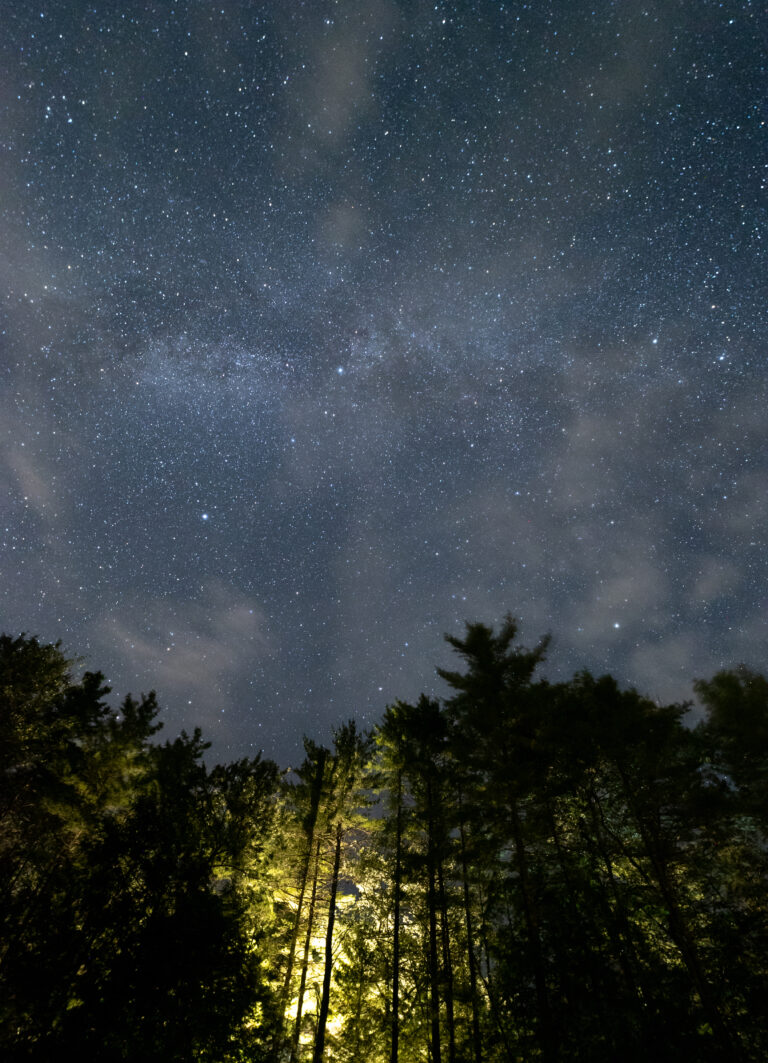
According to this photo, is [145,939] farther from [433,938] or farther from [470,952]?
[470,952]

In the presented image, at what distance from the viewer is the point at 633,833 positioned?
1731cm

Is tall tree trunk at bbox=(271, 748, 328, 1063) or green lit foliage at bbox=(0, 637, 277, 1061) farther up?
tall tree trunk at bbox=(271, 748, 328, 1063)

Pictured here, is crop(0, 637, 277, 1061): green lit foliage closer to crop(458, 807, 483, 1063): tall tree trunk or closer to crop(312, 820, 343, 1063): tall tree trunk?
crop(312, 820, 343, 1063): tall tree trunk

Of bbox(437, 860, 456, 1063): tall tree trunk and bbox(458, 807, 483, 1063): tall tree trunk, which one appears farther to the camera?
bbox(458, 807, 483, 1063): tall tree trunk

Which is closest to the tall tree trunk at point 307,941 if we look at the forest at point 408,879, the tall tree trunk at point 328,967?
the forest at point 408,879

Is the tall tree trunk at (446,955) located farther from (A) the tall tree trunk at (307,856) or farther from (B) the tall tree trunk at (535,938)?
(A) the tall tree trunk at (307,856)

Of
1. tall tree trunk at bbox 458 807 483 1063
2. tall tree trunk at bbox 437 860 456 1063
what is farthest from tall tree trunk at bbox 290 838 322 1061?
tall tree trunk at bbox 458 807 483 1063

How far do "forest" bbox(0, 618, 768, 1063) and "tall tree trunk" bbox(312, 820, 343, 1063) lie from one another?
0.43ft

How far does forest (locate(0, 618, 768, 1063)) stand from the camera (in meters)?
9.50

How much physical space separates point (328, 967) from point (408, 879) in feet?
13.4

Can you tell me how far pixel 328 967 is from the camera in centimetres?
1602

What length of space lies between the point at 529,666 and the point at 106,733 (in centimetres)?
1723

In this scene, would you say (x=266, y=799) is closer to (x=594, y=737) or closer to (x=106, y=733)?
(x=106, y=733)

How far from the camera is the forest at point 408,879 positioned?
9.50m
